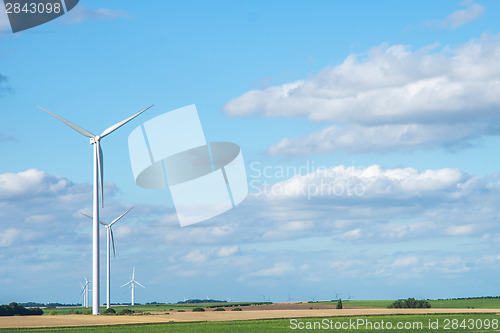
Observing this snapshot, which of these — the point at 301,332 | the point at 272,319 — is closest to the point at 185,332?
the point at 301,332

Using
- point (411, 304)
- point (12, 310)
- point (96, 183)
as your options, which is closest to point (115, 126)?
point (96, 183)

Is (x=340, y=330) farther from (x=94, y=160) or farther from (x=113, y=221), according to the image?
(x=113, y=221)

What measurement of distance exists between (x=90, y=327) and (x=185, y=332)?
2038cm

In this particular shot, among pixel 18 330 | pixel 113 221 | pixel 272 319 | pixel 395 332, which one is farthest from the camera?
pixel 113 221

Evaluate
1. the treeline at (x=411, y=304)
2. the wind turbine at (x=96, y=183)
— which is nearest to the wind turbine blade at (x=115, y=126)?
the wind turbine at (x=96, y=183)

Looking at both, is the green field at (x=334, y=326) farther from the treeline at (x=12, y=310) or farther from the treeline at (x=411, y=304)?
the treeline at (x=12, y=310)

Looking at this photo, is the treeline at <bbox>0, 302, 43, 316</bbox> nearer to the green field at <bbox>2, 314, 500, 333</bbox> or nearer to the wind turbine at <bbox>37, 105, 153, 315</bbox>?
the wind turbine at <bbox>37, 105, 153, 315</bbox>

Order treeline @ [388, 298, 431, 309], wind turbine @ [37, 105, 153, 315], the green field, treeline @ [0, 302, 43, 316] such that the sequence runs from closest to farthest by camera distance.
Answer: the green field, wind turbine @ [37, 105, 153, 315], treeline @ [0, 302, 43, 316], treeline @ [388, 298, 431, 309]

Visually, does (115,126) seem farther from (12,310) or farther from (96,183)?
(12,310)

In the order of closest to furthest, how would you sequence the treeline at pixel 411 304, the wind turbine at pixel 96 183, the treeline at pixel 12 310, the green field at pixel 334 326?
the green field at pixel 334 326
the wind turbine at pixel 96 183
the treeline at pixel 12 310
the treeline at pixel 411 304

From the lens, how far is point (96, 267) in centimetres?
12006

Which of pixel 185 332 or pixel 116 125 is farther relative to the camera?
pixel 116 125

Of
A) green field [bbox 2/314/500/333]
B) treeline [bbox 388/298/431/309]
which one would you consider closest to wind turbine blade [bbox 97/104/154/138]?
green field [bbox 2/314/500/333]

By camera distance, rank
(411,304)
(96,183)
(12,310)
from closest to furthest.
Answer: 1. (96,183)
2. (12,310)
3. (411,304)
